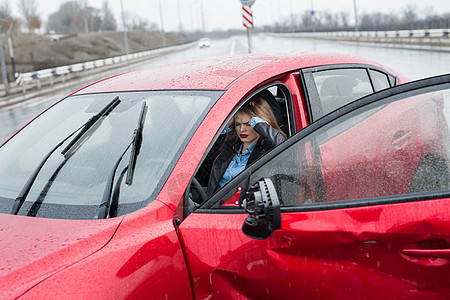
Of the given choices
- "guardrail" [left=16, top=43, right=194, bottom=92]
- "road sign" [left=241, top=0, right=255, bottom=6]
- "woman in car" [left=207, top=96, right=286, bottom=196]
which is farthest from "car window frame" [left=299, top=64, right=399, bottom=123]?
"guardrail" [left=16, top=43, right=194, bottom=92]

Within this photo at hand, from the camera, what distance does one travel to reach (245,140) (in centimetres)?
271

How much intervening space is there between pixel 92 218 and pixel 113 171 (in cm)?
26

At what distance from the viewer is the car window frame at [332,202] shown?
5.09 ft

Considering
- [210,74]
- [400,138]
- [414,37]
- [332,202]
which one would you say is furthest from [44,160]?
[414,37]

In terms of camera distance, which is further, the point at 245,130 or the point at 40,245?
the point at 245,130

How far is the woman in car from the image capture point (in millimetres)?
Result: 2525

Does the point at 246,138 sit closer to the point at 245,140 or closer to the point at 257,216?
the point at 245,140

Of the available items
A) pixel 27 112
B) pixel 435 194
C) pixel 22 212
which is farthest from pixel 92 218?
pixel 27 112

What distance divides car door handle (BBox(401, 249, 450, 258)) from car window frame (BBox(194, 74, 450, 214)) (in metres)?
0.17

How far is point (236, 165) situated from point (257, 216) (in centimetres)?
114

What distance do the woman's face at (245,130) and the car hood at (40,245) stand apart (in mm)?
1160

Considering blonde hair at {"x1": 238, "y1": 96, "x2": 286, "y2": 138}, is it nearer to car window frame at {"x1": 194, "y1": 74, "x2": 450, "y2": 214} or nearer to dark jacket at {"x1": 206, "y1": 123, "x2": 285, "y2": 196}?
dark jacket at {"x1": 206, "y1": 123, "x2": 285, "y2": 196}

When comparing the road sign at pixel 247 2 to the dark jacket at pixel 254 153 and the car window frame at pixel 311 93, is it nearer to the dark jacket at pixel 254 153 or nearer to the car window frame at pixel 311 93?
the car window frame at pixel 311 93

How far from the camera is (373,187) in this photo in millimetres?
1600
